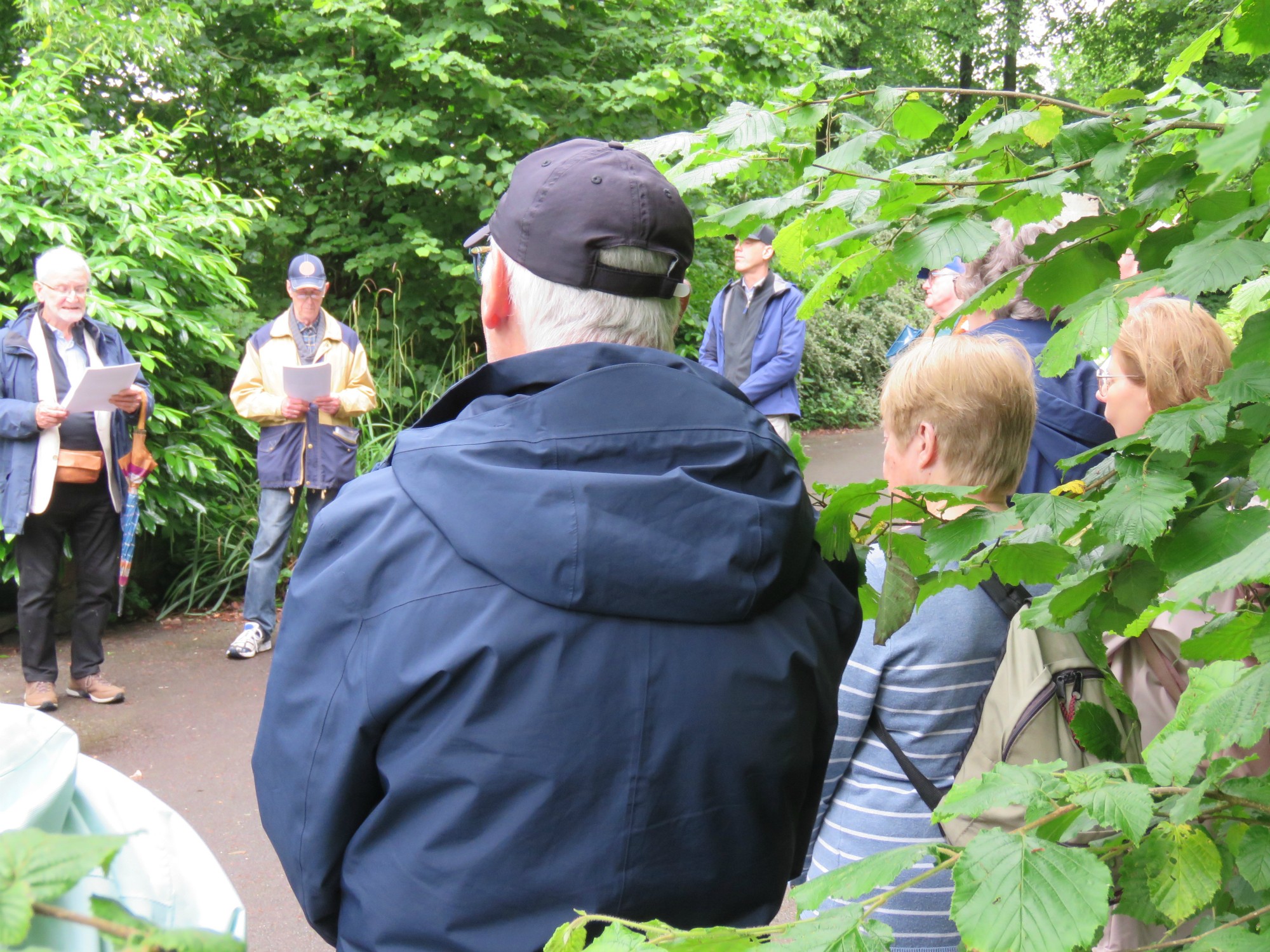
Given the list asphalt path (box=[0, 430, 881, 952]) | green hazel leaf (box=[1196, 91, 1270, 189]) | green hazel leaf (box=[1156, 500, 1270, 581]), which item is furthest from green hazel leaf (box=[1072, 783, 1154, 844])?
asphalt path (box=[0, 430, 881, 952])

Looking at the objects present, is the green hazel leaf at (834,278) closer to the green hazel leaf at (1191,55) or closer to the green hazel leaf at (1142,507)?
the green hazel leaf at (1142,507)

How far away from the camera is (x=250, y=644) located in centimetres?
641

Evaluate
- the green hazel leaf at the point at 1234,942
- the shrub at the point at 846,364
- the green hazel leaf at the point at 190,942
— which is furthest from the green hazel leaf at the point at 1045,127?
the shrub at the point at 846,364

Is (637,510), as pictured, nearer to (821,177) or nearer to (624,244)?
(624,244)

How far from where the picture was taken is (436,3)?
9633 mm

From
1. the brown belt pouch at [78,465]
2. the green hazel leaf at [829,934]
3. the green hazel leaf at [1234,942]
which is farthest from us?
the brown belt pouch at [78,465]

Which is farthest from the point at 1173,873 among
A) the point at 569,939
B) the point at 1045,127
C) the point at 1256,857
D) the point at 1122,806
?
the point at 1045,127

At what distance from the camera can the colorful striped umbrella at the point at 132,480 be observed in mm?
5574

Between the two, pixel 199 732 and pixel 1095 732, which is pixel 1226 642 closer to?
pixel 1095 732

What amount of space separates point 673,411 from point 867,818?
108 centimetres

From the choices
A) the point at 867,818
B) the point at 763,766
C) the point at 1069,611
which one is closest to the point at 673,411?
the point at 763,766

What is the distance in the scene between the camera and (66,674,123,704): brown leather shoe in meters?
5.61

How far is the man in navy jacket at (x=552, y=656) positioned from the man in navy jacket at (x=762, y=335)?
6074 mm

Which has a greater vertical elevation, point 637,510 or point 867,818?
point 637,510
